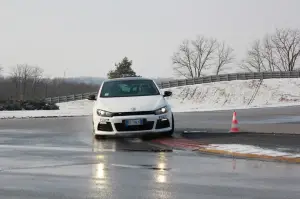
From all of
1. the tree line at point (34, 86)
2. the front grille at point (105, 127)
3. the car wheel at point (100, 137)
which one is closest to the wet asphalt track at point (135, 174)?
the front grille at point (105, 127)

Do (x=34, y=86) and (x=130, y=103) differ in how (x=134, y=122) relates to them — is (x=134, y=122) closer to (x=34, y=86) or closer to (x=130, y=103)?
(x=130, y=103)

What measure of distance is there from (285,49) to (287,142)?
3387 inches

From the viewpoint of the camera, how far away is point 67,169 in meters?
8.20

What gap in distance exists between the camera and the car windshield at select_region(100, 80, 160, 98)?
1342cm

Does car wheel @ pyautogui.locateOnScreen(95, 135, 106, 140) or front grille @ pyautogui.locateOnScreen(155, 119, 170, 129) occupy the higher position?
front grille @ pyautogui.locateOnScreen(155, 119, 170, 129)

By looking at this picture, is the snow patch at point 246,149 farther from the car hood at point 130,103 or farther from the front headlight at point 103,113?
the front headlight at point 103,113

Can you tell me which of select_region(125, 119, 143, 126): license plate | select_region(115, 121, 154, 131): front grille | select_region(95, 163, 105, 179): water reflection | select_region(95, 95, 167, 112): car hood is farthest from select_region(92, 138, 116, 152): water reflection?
select_region(95, 163, 105, 179): water reflection

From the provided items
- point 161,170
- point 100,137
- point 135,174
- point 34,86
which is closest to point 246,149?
point 161,170

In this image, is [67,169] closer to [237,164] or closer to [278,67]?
[237,164]

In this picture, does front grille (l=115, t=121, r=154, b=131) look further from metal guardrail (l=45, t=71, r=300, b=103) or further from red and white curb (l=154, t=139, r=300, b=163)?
metal guardrail (l=45, t=71, r=300, b=103)

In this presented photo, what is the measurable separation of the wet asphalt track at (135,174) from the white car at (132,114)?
3.04 feet

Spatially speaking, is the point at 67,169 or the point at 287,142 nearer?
the point at 67,169

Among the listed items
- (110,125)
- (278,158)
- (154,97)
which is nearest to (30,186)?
(278,158)

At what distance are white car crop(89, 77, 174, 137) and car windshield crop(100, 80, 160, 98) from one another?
3 cm
